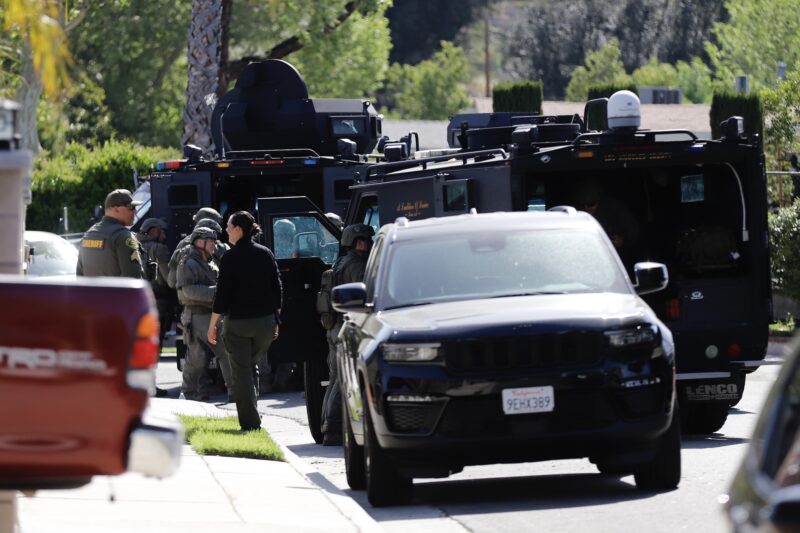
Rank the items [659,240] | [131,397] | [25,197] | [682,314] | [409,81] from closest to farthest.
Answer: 1. [131,397]
2. [25,197]
3. [682,314]
4. [659,240]
5. [409,81]

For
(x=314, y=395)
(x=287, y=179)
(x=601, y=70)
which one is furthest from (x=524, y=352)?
(x=601, y=70)

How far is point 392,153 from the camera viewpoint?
17.2 m

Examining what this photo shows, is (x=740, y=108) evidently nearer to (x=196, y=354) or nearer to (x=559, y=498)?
(x=196, y=354)

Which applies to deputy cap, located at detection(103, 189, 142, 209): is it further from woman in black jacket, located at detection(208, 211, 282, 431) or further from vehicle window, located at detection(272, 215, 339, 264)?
woman in black jacket, located at detection(208, 211, 282, 431)

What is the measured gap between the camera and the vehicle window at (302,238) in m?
18.6

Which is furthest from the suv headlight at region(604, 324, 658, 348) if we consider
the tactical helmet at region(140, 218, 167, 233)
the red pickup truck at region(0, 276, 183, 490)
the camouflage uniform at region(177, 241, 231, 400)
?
the tactical helmet at region(140, 218, 167, 233)

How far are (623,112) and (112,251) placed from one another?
515cm

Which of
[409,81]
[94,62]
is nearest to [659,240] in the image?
[94,62]

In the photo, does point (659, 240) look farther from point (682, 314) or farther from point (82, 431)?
point (82, 431)

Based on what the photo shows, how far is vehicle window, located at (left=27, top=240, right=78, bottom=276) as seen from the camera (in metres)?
22.3

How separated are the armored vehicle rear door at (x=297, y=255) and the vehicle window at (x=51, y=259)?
448 centimetres

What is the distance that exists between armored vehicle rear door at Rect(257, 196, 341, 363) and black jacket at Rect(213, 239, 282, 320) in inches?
60.2

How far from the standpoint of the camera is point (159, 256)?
1995cm

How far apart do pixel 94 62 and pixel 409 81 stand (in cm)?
3685
